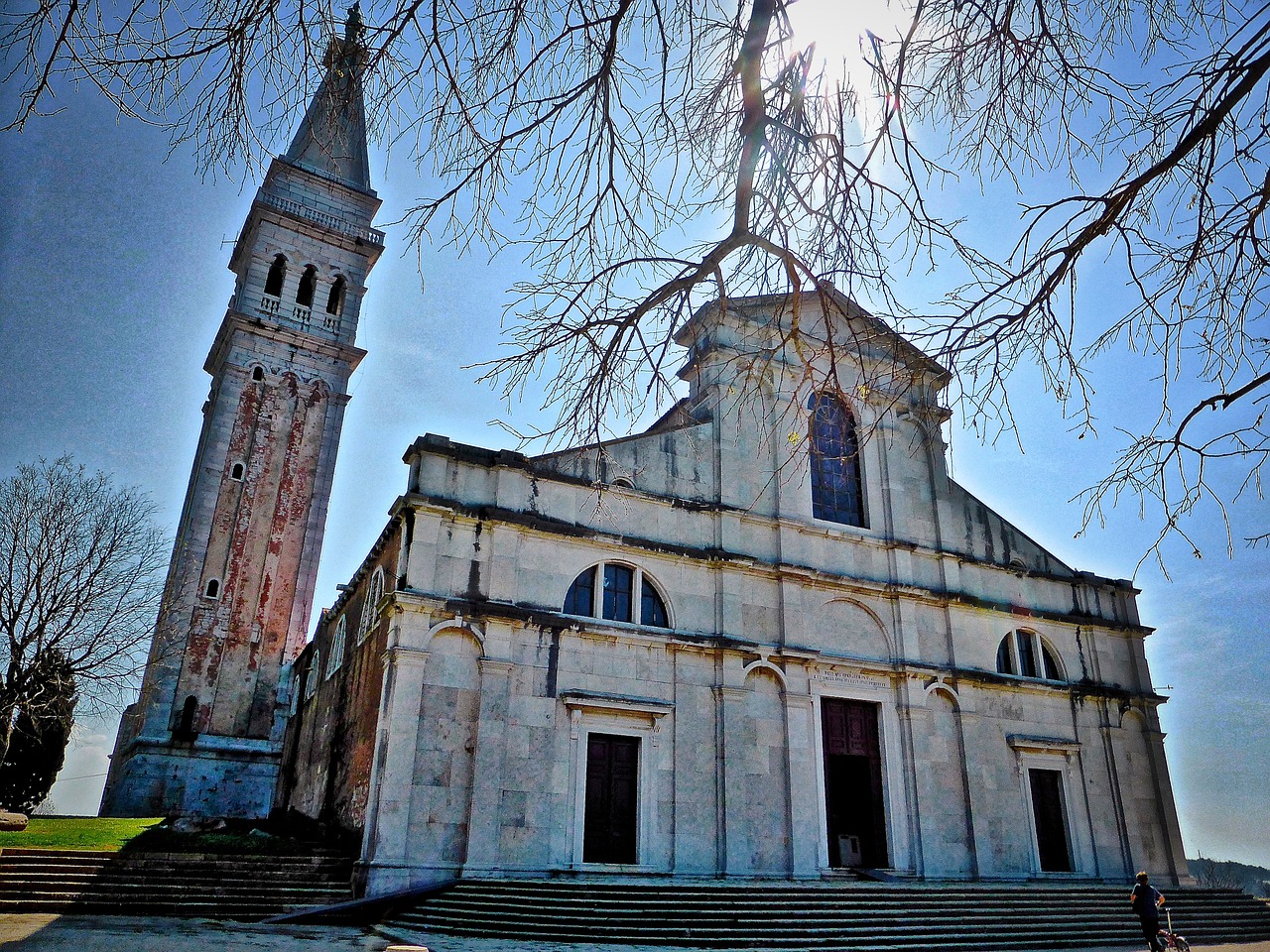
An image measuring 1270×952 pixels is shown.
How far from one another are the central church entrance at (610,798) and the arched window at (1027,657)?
1025 centimetres

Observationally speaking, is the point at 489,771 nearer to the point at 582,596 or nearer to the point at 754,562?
the point at 582,596

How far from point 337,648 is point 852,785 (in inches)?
514

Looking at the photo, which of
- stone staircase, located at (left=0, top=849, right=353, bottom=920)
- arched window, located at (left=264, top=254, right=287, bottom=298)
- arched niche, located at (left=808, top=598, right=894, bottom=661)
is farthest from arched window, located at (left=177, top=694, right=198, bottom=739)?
arched niche, located at (left=808, top=598, right=894, bottom=661)

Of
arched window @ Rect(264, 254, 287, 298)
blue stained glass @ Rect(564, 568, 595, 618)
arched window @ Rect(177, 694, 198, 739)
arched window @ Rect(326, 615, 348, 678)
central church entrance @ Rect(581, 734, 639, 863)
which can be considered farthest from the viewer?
arched window @ Rect(264, 254, 287, 298)

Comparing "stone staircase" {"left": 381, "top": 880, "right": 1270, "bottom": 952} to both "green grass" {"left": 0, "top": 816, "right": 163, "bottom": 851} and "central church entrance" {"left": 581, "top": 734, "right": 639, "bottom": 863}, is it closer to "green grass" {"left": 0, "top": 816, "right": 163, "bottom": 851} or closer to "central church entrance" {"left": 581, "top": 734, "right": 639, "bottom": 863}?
"central church entrance" {"left": 581, "top": 734, "right": 639, "bottom": 863}

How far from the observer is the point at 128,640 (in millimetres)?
24078

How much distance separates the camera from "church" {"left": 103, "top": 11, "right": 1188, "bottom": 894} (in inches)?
609

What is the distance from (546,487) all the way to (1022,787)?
13101 millimetres

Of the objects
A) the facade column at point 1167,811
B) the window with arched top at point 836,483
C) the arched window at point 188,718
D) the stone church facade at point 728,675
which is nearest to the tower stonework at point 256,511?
the arched window at point 188,718

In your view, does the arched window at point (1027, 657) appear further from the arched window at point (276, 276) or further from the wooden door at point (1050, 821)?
the arched window at point (276, 276)

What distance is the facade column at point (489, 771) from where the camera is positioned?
14.8 meters

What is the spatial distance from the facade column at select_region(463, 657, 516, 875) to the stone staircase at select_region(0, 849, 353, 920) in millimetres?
2127

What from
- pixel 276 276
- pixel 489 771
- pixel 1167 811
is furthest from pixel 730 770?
pixel 276 276

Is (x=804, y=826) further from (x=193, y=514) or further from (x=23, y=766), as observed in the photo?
(x=23, y=766)
